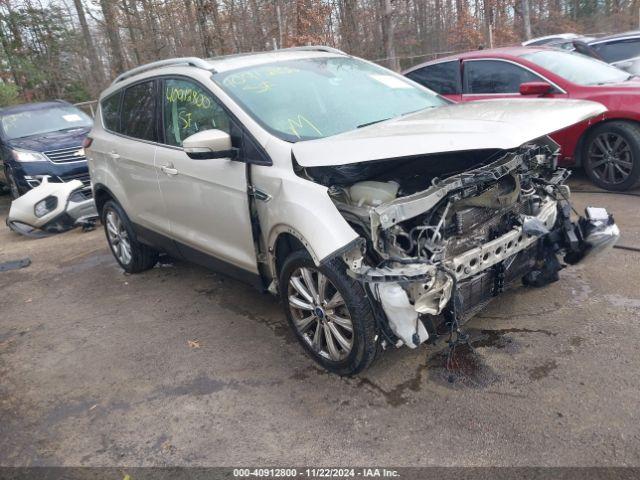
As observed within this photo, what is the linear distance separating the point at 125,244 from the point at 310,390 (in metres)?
3.11

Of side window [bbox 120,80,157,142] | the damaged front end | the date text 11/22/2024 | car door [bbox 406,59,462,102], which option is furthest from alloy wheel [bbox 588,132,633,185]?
the date text 11/22/2024

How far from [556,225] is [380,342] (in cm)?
142

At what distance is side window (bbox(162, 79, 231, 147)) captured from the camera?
376 cm

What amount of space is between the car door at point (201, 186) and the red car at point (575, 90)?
330 cm

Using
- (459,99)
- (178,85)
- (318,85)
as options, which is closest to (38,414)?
(178,85)

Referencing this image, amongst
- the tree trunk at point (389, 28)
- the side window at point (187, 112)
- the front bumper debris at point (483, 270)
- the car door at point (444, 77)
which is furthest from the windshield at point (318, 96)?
the tree trunk at point (389, 28)

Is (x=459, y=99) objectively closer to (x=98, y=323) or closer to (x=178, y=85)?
(x=178, y=85)

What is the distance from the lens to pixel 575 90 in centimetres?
598

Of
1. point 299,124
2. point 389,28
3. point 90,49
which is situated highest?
point 90,49

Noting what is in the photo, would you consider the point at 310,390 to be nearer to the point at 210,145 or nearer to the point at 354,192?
the point at 354,192

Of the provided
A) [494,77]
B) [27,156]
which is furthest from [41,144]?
[494,77]

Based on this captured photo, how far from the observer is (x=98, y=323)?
4.57m

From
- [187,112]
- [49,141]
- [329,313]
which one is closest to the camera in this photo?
[329,313]

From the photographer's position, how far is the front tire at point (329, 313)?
2.96m
